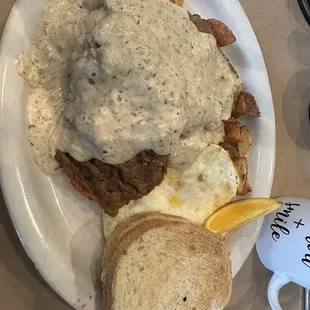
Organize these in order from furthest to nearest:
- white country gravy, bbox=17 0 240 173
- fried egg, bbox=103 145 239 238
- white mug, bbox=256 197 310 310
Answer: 1. white mug, bbox=256 197 310 310
2. fried egg, bbox=103 145 239 238
3. white country gravy, bbox=17 0 240 173

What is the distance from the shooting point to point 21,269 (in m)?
1.60

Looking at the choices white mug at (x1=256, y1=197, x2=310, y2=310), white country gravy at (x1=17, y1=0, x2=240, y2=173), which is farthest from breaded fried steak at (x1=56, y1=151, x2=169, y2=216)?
white mug at (x1=256, y1=197, x2=310, y2=310)

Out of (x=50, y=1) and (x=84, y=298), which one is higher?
(x=50, y=1)

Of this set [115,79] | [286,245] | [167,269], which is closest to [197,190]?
[167,269]

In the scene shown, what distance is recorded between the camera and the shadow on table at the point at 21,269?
1566 mm

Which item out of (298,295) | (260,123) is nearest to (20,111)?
(260,123)

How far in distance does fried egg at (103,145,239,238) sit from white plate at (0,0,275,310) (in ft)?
0.57

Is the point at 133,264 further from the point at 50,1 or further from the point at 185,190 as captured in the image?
the point at 50,1

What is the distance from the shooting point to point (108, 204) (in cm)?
153

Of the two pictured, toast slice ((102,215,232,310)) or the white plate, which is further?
toast slice ((102,215,232,310))

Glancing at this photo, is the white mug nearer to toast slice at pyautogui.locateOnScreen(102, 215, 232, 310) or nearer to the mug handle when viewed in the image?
the mug handle

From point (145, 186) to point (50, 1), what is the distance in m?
0.59

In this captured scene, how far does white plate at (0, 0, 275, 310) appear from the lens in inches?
54.5

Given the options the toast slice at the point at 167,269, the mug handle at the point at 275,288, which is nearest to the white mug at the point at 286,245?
the mug handle at the point at 275,288
